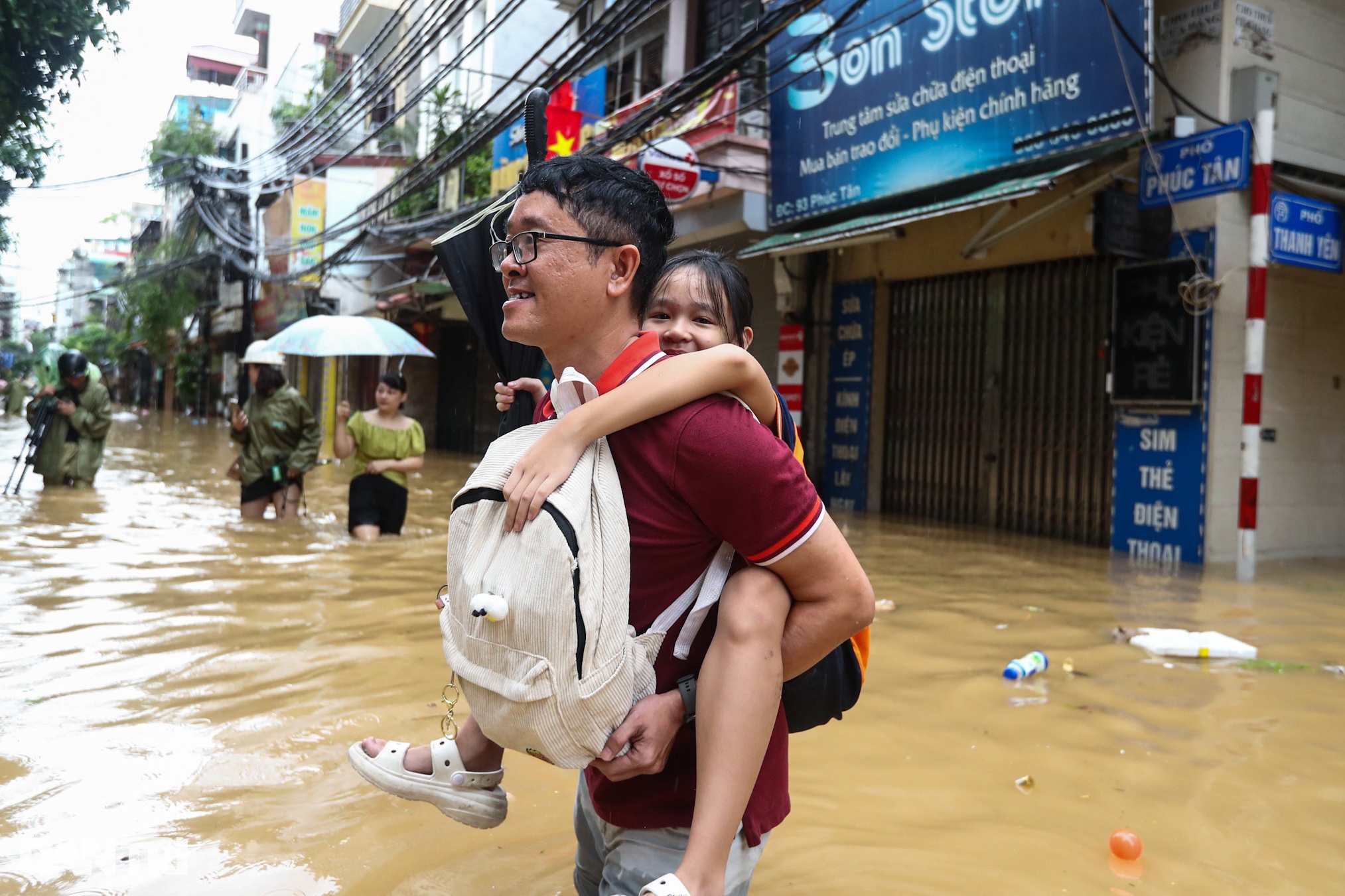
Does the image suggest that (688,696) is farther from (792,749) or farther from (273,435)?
(273,435)

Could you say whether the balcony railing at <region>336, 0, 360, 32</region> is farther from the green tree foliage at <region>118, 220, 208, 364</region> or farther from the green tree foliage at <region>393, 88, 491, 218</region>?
the green tree foliage at <region>393, 88, 491, 218</region>

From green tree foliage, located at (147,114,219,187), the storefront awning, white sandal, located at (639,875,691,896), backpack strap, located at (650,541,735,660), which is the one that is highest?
green tree foliage, located at (147,114,219,187)

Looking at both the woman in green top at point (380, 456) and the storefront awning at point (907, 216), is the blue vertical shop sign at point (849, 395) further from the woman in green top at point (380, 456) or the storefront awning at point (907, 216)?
the woman in green top at point (380, 456)

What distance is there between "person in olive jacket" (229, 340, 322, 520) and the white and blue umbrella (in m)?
0.35

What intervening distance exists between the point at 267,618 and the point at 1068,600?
4507 mm

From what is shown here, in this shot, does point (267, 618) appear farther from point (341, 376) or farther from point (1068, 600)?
point (341, 376)

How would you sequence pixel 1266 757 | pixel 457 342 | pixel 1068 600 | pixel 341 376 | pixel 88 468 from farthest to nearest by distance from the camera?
1. pixel 341 376
2. pixel 457 342
3. pixel 88 468
4. pixel 1068 600
5. pixel 1266 757

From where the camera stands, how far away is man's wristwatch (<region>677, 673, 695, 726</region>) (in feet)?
4.50

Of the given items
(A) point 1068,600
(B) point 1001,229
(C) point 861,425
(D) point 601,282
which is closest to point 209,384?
(C) point 861,425

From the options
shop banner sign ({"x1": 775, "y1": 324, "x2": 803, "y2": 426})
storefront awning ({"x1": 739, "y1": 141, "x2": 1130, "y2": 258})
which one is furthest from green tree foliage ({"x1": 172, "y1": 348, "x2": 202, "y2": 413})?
storefront awning ({"x1": 739, "y1": 141, "x2": 1130, "y2": 258})

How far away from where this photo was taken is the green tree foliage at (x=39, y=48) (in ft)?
38.2

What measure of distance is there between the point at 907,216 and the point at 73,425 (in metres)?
8.29

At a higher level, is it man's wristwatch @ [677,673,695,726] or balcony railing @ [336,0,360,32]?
balcony railing @ [336,0,360,32]

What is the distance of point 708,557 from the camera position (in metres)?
1.38
